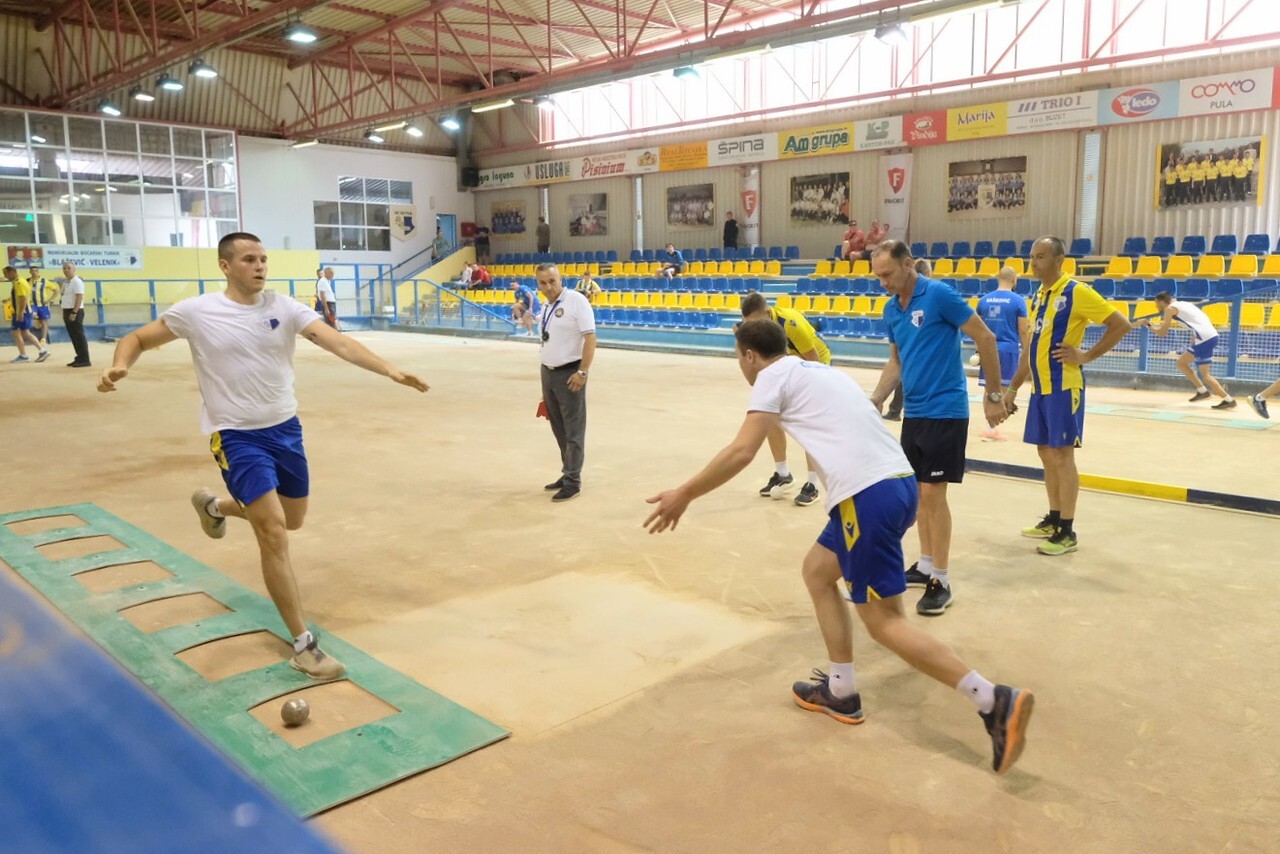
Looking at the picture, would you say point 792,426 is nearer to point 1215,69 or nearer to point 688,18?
point 1215,69

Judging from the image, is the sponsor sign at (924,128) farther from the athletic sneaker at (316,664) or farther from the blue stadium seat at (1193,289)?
the athletic sneaker at (316,664)

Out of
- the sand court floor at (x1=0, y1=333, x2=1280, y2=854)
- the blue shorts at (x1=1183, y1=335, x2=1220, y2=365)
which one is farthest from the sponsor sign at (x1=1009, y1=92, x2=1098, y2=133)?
the sand court floor at (x1=0, y1=333, x2=1280, y2=854)

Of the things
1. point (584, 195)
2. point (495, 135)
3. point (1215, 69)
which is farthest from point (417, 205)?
point (1215, 69)

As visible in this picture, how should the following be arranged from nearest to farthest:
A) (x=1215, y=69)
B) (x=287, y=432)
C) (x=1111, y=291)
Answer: (x=287, y=432) → (x=1111, y=291) → (x=1215, y=69)

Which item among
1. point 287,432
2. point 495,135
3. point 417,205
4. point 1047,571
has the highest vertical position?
point 495,135

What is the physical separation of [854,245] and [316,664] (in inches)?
798

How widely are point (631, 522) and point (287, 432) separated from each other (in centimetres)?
264

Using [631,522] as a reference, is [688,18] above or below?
above

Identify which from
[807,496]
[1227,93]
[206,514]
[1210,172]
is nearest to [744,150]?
[1210,172]

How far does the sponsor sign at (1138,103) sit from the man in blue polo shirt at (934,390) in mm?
17868

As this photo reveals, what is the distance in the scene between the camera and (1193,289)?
1477 cm

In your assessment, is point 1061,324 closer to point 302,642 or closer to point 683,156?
point 302,642

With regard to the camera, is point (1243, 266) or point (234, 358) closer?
point (234, 358)

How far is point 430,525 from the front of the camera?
20.4ft
